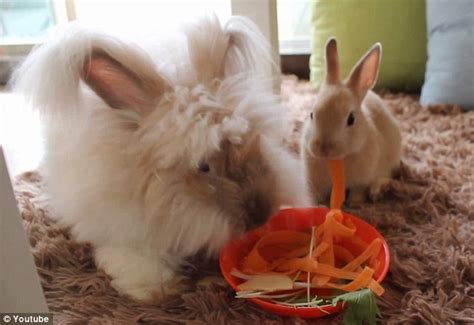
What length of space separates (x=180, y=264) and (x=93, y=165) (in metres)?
0.26

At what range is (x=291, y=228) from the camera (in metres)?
1.12

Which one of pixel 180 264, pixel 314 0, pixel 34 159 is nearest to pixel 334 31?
pixel 314 0

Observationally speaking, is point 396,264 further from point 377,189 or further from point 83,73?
point 83,73

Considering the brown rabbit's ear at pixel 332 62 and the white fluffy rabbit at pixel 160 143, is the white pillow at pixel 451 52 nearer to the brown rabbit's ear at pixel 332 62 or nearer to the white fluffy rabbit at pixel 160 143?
the brown rabbit's ear at pixel 332 62

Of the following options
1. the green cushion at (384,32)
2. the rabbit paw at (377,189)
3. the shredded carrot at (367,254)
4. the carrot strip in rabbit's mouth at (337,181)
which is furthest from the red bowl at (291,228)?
the green cushion at (384,32)

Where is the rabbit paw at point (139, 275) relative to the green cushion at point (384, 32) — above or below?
below

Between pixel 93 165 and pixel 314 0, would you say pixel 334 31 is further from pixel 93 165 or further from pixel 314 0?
pixel 93 165

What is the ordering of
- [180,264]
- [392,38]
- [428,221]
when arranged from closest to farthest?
1. [180,264]
2. [428,221]
3. [392,38]

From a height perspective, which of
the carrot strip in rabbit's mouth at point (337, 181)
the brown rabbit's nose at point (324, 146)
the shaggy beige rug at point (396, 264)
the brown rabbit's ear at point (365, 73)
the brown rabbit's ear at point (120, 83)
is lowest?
the shaggy beige rug at point (396, 264)

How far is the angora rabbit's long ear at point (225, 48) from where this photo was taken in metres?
1.00

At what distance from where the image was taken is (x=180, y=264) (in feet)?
3.41

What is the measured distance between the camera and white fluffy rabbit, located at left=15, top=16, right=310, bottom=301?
0.91 m

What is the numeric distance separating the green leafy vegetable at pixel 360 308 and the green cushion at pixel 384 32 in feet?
4.44

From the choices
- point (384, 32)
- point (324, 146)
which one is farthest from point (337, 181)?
point (384, 32)
